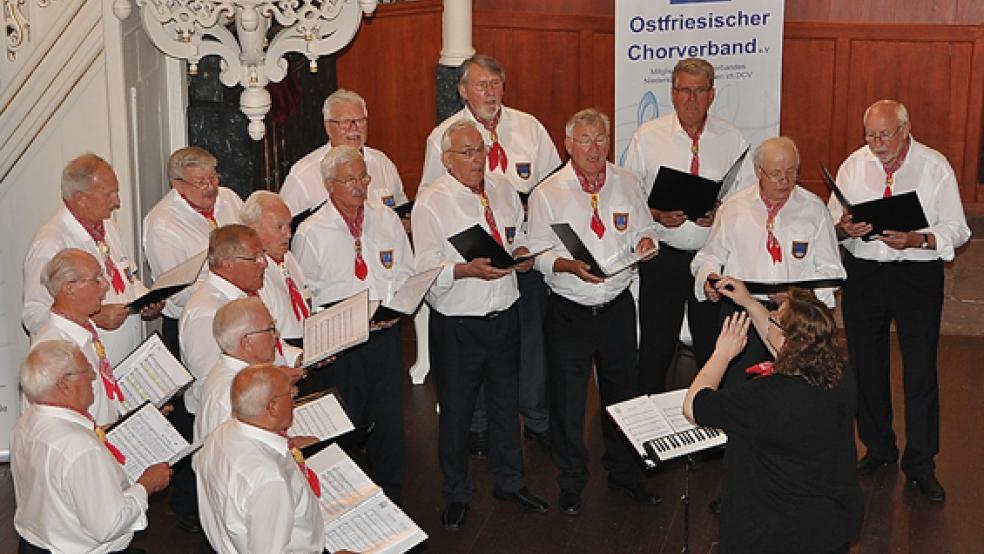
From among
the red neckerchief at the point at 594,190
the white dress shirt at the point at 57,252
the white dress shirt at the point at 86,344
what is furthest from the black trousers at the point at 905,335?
the white dress shirt at the point at 86,344

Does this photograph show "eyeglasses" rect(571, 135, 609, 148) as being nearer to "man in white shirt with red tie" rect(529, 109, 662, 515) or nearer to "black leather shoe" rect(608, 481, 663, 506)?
"man in white shirt with red tie" rect(529, 109, 662, 515)

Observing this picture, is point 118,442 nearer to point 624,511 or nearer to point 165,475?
point 165,475

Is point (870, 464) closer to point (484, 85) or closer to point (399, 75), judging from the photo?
point (484, 85)

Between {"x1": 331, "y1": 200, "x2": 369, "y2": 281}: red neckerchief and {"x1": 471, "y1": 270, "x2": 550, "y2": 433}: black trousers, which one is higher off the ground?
{"x1": 331, "y1": 200, "x2": 369, "y2": 281}: red neckerchief

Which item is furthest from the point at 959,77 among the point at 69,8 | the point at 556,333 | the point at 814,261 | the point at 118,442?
the point at 118,442

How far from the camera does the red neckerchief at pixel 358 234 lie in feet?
19.6

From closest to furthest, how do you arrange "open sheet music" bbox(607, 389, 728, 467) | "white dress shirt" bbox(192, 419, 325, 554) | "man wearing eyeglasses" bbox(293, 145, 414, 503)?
1. "white dress shirt" bbox(192, 419, 325, 554)
2. "open sheet music" bbox(607, 389, 728, 467)
3. "man wearing eyeglasses" bbox(293, 145, 414, 503)

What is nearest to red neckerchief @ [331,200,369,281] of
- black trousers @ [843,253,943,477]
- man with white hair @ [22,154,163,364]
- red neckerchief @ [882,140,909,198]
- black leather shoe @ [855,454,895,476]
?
man with white hair @ [22,154,163,364]

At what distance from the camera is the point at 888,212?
6082mm

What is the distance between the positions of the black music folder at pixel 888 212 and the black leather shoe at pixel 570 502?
66.5 inches

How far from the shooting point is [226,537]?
439 centimetres

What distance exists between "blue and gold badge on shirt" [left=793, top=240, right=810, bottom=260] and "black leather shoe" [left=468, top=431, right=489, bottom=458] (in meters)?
1.77

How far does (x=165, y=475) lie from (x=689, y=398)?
178 centimetres

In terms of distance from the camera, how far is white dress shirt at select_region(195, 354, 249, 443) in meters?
4.82
